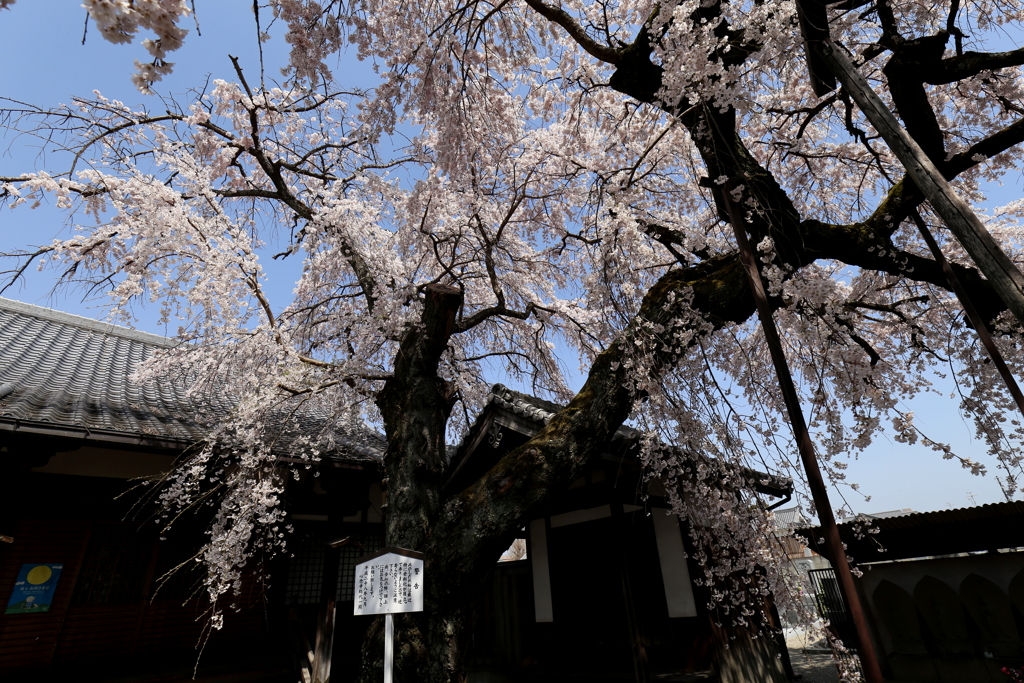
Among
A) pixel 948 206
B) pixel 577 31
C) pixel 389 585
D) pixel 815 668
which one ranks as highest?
pixel 577 31

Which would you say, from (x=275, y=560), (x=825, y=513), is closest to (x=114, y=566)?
(x=275, y=560)

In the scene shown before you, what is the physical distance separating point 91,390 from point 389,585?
18.6ft

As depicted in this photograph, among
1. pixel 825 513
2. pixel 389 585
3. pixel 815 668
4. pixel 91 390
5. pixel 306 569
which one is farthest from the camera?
pixel 815 668

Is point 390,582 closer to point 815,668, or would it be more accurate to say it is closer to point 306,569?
point 306,569

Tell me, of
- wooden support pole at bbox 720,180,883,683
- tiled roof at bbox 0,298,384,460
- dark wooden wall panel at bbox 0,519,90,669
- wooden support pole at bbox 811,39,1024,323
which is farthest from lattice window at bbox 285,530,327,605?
wooden support pole at bbox 811,39,1024,323

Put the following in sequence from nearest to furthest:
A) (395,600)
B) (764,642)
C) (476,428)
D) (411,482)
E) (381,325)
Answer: (395,600)
(411,482)
(381,325)
(476,428)
(764,642)

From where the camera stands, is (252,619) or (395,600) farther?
(252,619)

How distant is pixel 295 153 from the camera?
6.68 metres

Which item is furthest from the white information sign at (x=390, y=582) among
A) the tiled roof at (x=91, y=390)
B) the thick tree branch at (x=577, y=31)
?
the thick tree branch at (x=577, y=31)

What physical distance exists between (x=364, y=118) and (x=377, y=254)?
168cm

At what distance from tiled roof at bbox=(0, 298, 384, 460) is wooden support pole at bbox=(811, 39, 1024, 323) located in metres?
6.42

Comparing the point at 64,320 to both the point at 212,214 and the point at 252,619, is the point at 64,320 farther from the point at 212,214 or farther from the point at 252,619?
the point at 252,619

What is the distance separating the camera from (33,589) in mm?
5148

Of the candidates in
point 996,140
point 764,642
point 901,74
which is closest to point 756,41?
point 901,74
